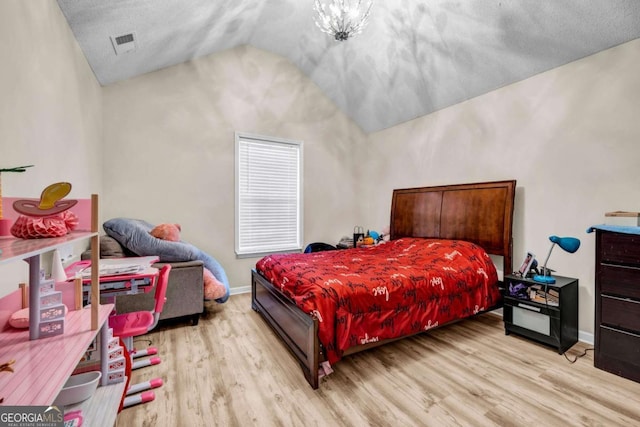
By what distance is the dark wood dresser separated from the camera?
1.97 m

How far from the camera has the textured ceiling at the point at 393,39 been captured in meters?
2.31

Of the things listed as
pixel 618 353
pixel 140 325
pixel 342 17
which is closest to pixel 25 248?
pixel 140 325

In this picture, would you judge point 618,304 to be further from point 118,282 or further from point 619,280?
point 118,282

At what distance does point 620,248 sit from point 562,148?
3.65 ft

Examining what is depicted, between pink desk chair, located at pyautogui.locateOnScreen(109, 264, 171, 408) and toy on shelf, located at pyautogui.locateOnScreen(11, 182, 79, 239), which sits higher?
toy on shelf, located at pyautogui.locateOnScreen(11, 182, 79, 239)

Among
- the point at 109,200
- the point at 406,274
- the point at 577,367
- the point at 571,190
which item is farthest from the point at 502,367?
the point at 109,200

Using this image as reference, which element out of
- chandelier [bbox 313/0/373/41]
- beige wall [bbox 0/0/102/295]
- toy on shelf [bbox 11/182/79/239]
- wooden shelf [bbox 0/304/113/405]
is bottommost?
wooden shelf [bbox 0/304/113/405]

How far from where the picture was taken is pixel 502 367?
216 cm

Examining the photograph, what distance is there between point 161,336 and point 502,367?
117 inches

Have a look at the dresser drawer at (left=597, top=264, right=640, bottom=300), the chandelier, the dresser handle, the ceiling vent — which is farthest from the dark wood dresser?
the ceiling vent

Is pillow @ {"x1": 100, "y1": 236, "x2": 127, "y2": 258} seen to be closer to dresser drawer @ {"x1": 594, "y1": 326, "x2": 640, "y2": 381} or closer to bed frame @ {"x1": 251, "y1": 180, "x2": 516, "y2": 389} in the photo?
bed frame @ {"x1": 251, "y1": 180, "x2": 516, "y2": 389}

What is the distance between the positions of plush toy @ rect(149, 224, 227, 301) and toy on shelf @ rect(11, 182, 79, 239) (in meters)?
1.90

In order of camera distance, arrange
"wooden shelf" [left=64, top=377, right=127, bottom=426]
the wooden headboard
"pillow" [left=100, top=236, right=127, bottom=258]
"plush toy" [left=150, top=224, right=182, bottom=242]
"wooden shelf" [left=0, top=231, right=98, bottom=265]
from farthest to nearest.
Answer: the wooden headboard → "plush toy" [left=150, top=224, right=182, bottom=242] → "pillow" [left=100, top=236, right=127, bottom=258] → "wooden shelf" [left=64, top=377, right=127, bottom=426] → "wooden shelf" [left=0, top=231, right=98, bottom=265]

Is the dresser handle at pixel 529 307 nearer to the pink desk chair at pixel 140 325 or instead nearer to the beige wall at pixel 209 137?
the beige wall at pixel 209 137
